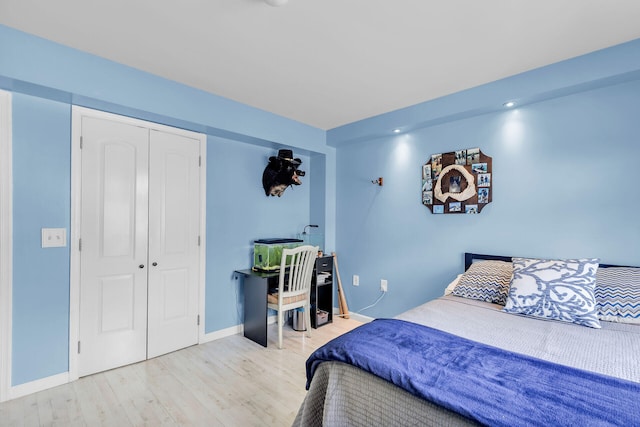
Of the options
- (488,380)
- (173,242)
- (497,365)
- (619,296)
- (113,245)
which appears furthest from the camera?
(173,242)

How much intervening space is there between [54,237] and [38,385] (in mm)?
1048

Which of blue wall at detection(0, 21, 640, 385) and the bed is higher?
blue wall at detection(0, 21, 640, 385)

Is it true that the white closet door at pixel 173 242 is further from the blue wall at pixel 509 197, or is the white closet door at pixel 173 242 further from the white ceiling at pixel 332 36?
the blue wall at pixel 509 197

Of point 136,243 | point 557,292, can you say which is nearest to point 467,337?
point 557,292

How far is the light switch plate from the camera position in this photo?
218 cm

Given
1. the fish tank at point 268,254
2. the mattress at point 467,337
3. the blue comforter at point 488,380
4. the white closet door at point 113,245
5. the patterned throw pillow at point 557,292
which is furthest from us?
the fish tank at point 268,254

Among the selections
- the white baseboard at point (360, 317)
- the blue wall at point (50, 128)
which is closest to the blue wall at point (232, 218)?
the blue wall at point (50, 128)

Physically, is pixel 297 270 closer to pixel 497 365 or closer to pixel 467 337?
pixel 467 337

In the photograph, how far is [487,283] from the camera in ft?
7.42

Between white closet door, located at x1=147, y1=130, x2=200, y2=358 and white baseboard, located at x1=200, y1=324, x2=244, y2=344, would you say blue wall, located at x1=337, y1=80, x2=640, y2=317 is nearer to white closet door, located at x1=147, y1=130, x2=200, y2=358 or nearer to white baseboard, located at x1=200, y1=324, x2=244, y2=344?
white baseboard, located at x1=200, y1=324, x2=244, y2=344

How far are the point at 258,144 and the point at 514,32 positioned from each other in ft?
8.21

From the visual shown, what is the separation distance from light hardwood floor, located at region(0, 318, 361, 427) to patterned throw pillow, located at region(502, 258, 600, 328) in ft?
5.34

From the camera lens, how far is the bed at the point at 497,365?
0.98 metres

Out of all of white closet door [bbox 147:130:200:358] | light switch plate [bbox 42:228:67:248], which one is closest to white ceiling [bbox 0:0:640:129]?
white closet door [bbox 147:130:200:358]
